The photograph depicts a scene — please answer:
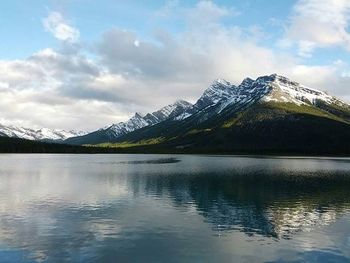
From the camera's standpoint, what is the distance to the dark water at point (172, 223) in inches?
1566

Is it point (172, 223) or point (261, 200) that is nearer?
point (172, 223)

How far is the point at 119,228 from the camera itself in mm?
50031

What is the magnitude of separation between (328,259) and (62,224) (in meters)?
30.0

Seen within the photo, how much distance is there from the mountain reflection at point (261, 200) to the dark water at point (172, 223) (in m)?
0.14

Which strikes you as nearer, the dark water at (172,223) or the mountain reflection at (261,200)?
the dark water at (172,223)

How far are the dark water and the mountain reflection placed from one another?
0.47 ft

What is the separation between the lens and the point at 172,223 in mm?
53656

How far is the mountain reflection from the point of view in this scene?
2156 inches

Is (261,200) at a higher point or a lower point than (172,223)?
higher

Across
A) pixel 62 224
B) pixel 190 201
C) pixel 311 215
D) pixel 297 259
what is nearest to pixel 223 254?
pixel 297 259

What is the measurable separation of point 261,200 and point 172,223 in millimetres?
27153

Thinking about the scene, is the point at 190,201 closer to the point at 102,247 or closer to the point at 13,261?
the point at 102,247

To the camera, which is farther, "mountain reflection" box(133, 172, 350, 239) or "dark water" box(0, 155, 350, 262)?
"mountain reflection" box(133, 172, 350, 239)

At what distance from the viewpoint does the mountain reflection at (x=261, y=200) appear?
54.8 metres
